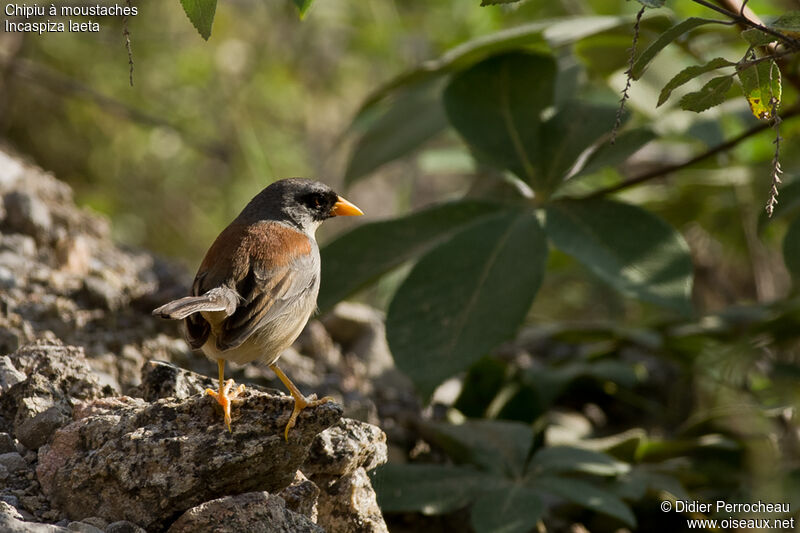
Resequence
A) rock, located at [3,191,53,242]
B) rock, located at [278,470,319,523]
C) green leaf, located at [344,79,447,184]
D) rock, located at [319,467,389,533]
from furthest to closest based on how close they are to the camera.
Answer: green leaf, located at [344,79,447,184] < rock, located at [3,191,53,242] < rock, located at [319,467,389,533] < rock, located at [278,470,319,523]

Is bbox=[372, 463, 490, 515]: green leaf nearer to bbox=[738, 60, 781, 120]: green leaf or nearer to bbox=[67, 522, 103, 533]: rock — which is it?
bbox=[67, 522, 103, 533]: rock

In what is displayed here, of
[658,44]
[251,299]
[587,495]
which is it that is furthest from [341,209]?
[658,44]

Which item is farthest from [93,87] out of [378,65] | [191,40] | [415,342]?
[415,342]

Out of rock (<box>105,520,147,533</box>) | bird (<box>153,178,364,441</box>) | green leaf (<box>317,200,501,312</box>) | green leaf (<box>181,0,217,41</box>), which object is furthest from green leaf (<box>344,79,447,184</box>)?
rock (<box>105,520,147,533</box>)

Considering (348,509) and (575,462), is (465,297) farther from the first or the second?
(348,509)

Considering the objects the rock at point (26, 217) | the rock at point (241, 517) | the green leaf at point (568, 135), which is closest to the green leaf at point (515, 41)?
the green leaf at point (568, 135)

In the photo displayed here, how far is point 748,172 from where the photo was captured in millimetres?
4758

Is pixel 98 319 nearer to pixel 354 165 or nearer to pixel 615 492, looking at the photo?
pixel 354 165

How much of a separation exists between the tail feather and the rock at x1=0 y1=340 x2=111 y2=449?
434 mm

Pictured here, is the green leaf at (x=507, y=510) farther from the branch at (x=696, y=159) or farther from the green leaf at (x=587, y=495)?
the branch at (x=696, y=159)

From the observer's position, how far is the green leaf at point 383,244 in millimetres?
A: 3391

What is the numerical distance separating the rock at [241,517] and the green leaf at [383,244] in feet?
4.07

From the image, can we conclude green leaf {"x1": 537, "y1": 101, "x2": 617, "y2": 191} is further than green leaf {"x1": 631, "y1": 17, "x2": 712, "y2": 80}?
Yes

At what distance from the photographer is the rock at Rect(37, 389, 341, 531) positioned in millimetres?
2125
